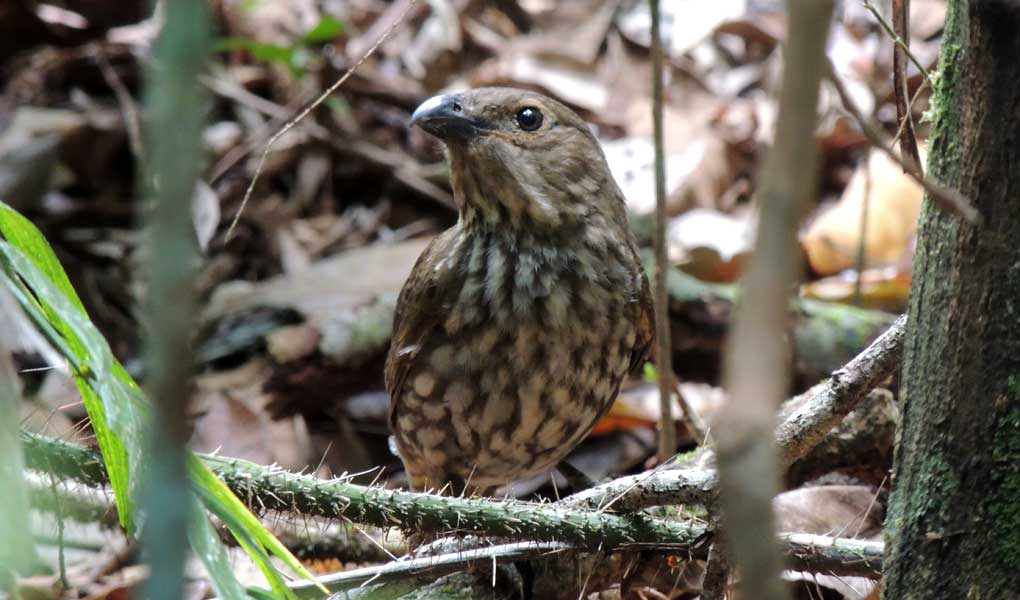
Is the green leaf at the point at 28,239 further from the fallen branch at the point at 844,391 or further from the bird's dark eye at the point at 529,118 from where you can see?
the bird's dark eye at the point at 529,118

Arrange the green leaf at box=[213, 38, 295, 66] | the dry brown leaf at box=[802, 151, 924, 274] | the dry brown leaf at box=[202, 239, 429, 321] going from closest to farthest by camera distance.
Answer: the dry brown leaf at box=[202, 239, 429, 321] → the dry brown leaf at box=[802, 151, 924, 274] → the green leaf at box=[213, 38, 295, 66]

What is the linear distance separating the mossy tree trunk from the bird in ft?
5.25

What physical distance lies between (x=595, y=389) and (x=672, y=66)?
12.4 feet

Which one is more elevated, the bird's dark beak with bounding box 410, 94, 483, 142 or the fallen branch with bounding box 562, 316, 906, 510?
the bird's dark beak with bounding box 410, 94, 483, 142

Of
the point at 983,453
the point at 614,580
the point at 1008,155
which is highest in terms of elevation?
the point at 1008,155

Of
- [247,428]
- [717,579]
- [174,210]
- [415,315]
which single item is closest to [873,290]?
[415,315]

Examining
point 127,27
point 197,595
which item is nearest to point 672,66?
point 127,27

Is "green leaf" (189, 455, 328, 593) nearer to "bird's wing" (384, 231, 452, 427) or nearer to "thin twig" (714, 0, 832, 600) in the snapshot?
"thin twig" (714, 0, 832, 600)

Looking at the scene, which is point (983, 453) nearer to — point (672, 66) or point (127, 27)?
point (672, 66)

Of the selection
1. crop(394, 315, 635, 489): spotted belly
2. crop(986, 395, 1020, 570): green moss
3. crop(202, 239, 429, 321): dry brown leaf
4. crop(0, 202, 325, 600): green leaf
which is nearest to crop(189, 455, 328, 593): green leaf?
crop(0, 202, 325, 600): green leaf

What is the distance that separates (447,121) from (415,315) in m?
0.60

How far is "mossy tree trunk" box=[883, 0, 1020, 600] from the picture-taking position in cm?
181

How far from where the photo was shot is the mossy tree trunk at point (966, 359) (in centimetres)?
181

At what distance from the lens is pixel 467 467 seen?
3836 mm
